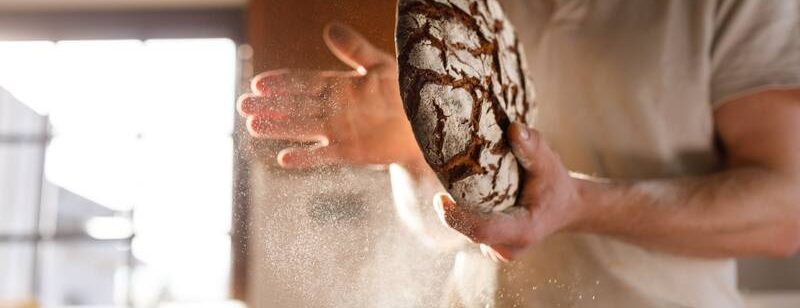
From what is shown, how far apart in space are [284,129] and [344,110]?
5 cm

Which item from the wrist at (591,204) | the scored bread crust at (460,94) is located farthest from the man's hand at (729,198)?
the scored bread crust at (460,94)

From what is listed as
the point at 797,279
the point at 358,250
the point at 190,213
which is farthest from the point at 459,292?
the point at 797,279

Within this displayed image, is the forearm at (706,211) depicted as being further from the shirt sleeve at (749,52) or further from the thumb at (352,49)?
the thumb at (352,49)

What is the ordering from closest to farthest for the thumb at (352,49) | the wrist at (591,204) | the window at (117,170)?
the window at (117,170), the thumb at (352,49), the wrist at (591,204)

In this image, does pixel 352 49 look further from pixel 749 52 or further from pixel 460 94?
pixel 749 52

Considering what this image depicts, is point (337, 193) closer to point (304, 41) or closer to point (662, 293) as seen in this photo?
point (304, 41)

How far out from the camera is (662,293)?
0.68 metres

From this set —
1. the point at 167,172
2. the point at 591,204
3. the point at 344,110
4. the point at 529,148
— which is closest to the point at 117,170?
the point at 167,172

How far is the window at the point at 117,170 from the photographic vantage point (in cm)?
40

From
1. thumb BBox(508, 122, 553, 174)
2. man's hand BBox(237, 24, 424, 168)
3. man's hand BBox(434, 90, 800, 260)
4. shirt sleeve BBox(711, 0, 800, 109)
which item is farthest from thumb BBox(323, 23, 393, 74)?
shirt sleeve BBox(711, 0, 800, 109)

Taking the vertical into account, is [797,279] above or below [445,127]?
below

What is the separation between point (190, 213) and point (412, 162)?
0.15 meters

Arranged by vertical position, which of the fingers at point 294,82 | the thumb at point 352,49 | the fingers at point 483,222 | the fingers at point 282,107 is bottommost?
the fingers at point 483,222

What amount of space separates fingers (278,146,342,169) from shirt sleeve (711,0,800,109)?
0.39 metres
